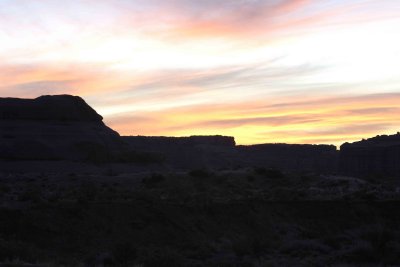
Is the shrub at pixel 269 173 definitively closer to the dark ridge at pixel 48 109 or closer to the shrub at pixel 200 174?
the shrub at pixel 200 174

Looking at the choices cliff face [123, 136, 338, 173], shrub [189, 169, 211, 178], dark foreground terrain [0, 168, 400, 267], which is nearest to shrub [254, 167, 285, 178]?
shrub [189, 169, 211, 178]

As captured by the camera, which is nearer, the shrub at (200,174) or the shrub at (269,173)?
the shrub at (200,174)

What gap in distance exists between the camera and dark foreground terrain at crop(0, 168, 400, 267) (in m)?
23.1

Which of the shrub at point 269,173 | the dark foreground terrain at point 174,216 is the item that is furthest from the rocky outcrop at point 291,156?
the shrub at point 269,173

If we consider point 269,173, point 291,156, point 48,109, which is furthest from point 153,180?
point 291,156

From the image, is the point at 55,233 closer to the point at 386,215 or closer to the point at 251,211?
the point at 251,211

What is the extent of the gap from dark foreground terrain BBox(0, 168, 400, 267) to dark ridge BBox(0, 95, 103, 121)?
65022 millimetres

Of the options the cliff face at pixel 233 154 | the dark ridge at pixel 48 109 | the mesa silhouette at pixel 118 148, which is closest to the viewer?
the mesa silhouette at pixel 118 148

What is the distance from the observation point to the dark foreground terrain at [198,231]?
23.1 metres

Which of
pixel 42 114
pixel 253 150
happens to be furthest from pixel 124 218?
pixel 253 150

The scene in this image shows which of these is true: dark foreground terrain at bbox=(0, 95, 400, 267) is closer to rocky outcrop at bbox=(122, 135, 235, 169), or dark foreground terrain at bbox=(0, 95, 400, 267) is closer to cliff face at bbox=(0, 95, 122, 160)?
cliff face at bbox=(0, 95, 122, 160)

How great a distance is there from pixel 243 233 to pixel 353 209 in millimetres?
11479

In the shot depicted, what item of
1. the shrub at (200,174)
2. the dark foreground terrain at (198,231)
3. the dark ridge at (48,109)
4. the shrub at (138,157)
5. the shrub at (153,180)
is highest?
the dark ridge at (48,109)

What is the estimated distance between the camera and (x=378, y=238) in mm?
26469
